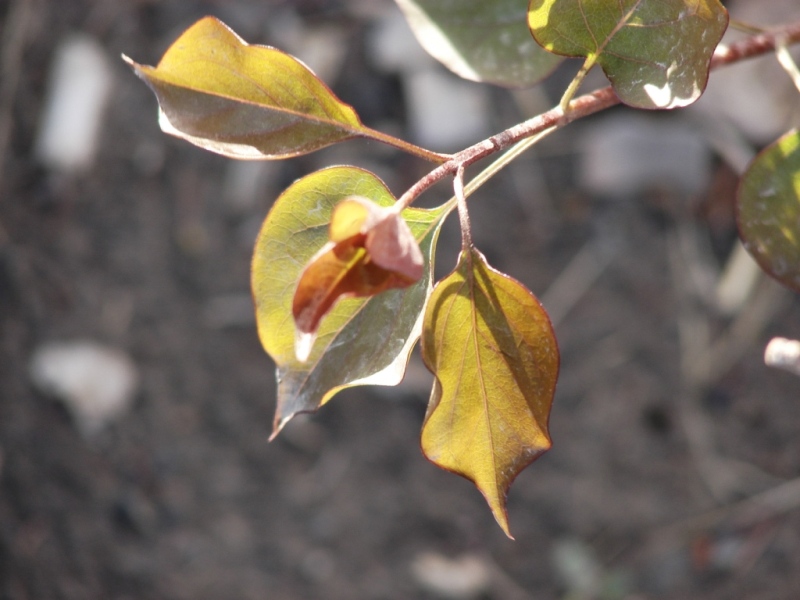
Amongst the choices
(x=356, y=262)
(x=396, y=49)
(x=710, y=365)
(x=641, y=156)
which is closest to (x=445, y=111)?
(x=396, y=49)

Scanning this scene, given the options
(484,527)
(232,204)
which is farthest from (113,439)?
(484,527)

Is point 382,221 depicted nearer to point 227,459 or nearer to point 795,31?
point 795,31

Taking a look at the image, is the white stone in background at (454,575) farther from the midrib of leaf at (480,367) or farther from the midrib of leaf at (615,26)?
the midrib of leaf at (615,26)

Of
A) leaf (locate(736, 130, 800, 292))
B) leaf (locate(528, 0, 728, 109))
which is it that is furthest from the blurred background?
leaf (locate(528, 0, 728, 109))

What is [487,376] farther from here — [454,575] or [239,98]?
[454,575]

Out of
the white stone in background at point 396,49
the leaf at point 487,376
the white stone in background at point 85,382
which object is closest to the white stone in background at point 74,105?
the white stone in background at point 85,382
